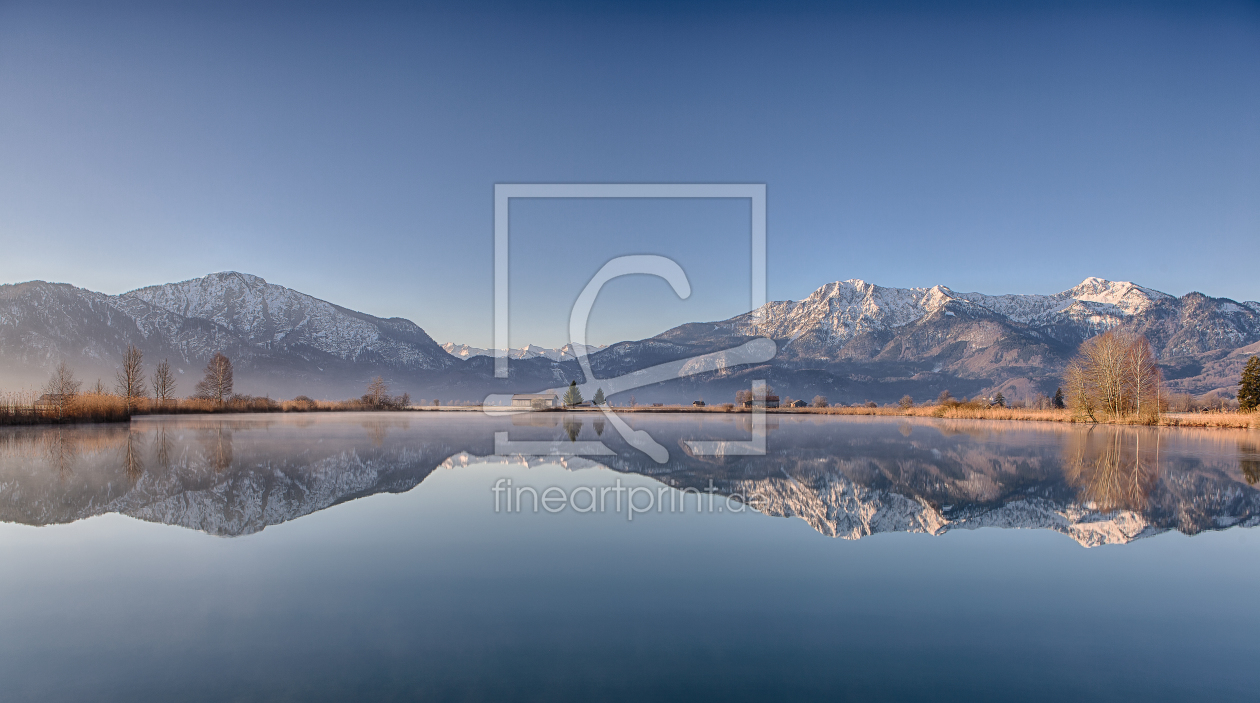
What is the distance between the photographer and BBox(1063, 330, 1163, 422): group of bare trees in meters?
42.8

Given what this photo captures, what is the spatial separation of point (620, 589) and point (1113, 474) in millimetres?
13886

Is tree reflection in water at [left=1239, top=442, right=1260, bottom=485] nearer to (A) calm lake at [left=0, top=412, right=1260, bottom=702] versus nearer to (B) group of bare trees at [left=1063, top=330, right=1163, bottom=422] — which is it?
(A) calm lake at [left=0, top=412, right=1260, bottom=702]

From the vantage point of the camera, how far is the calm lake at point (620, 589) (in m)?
3.77

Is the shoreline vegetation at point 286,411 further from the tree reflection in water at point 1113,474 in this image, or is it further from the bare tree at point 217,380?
the tree reflection in water at point 1113,474

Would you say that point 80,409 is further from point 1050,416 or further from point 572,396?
point 1050,416

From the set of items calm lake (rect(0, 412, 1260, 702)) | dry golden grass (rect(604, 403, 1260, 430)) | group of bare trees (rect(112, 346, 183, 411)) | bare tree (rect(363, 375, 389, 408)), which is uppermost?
group of bare trees (rect(112, 346, 183, 411))

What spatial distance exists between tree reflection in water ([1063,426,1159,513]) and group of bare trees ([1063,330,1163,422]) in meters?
27.6

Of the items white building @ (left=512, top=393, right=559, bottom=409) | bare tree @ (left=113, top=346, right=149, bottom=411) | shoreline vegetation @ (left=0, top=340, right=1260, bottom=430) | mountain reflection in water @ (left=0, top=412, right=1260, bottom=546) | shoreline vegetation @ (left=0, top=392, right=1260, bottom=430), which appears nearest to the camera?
mountain reflection in water @ (left=0, top=412, right=1260, bottom=546)

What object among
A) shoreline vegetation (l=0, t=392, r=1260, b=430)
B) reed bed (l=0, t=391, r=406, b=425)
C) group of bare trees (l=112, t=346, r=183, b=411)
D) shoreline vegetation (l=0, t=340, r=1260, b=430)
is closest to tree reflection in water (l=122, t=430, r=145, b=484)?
reed bed (l=0, t=391, r=406, b=425)

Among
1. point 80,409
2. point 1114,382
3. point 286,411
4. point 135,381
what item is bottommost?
point 286,411

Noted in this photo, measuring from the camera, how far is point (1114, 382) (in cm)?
4306

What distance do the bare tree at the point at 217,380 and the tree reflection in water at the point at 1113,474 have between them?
2294 inches

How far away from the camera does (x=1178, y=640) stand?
4566mm

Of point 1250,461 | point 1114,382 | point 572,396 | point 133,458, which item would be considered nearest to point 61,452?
point 133,458
